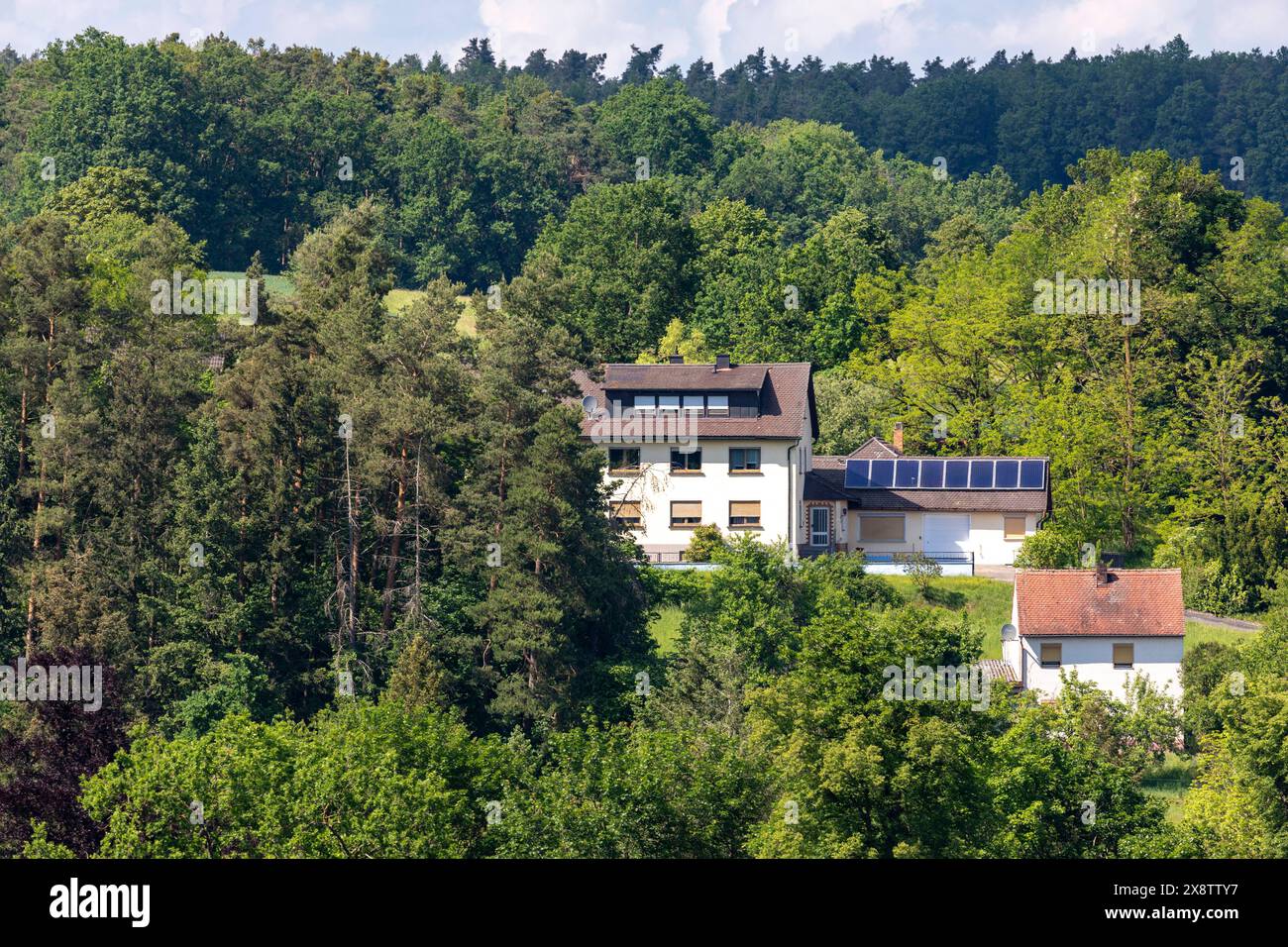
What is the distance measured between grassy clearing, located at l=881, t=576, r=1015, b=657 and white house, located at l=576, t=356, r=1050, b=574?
126 inches

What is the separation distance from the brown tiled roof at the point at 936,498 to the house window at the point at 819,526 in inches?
23.0

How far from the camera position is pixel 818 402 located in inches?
3044

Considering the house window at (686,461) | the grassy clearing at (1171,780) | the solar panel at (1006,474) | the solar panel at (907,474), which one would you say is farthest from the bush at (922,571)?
the grassy clearing at (1171,780)

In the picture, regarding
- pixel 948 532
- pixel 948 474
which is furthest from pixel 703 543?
pixel 948 474

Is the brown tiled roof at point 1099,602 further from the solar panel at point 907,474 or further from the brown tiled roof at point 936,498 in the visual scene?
the solar panel at point 907,474

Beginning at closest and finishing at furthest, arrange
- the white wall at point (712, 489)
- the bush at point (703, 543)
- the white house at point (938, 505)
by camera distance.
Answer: the bush at point (703, 543) < the white wall at point (712, 489) < the white house at point (938, 505)

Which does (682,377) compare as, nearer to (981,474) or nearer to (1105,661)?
(981,474)

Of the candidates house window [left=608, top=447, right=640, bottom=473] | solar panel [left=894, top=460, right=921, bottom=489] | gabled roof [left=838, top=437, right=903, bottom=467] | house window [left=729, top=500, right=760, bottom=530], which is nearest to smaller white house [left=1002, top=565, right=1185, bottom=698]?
house window [left=729, top=500, right=760, bottom=530]

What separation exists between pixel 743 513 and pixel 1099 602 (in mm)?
14245

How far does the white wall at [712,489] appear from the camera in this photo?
64.1 metres

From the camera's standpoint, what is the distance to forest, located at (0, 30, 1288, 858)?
121ft

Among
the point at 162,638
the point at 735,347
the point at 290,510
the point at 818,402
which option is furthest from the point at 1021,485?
the point at 162,638

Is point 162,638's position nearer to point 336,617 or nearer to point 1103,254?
point 336,617

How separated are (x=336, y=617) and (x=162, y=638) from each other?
16.4ft
